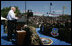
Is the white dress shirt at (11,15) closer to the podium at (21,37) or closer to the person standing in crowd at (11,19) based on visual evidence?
the person standing in crowd at (11,19)

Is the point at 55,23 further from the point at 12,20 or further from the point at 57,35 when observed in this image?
the point at 12,20

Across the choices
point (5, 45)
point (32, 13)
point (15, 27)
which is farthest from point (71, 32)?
point (5, 45)

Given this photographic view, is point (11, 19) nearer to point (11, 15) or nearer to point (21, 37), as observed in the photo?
point (11, 15)

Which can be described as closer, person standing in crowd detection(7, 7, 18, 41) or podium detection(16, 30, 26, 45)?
podium detection(16, 30, 26, 45)

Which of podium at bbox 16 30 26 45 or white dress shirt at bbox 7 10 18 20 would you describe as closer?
podium at bbox 16 30 26 45

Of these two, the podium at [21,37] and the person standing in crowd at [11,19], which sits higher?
the person standing in crowd at [11,19]

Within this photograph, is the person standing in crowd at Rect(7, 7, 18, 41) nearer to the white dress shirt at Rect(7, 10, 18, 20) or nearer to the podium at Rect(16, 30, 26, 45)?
the white dress shirt at Rect(7, 10, 18, 20)

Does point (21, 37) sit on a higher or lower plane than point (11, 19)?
lower

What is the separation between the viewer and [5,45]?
3.17 metres

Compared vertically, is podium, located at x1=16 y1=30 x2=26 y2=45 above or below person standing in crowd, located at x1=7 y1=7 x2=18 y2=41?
below

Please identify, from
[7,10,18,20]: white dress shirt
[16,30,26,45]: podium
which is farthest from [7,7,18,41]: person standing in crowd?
[16,30,26,45]: podium

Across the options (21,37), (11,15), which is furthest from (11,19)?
(21,37)

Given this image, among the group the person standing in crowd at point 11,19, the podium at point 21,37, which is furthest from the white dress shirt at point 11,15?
the podium at point 21,37

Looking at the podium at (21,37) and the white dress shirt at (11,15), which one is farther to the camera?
the white dress shirt at (11,15)
